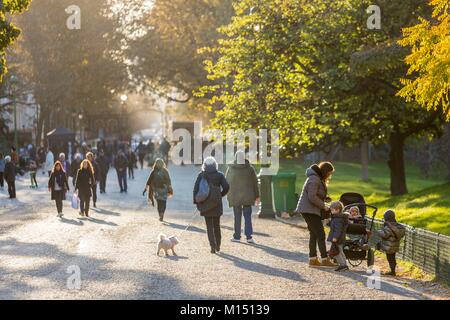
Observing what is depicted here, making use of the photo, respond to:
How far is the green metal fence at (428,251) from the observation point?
13.0 meters

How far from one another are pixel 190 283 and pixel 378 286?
2.58 metres

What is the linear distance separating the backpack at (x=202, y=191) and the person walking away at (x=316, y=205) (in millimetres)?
2262

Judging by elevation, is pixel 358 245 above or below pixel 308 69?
below

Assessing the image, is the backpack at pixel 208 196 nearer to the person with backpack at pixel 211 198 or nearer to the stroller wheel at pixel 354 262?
the person with backpack at pixel 211 198

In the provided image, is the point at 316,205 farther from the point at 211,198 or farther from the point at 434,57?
the point at 434,57

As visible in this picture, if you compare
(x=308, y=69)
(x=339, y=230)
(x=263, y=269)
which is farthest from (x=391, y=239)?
(x=308, y=69)

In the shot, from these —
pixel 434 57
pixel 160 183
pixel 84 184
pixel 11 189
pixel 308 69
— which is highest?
pixel 308 69

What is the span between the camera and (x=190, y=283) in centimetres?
1268

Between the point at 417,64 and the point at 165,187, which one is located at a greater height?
the point at 417,64

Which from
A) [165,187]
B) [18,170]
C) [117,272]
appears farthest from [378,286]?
[18,170]

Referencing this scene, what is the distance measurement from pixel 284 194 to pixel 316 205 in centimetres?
1032

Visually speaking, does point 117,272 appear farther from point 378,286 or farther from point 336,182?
point 336,182

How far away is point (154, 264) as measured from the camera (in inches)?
582
